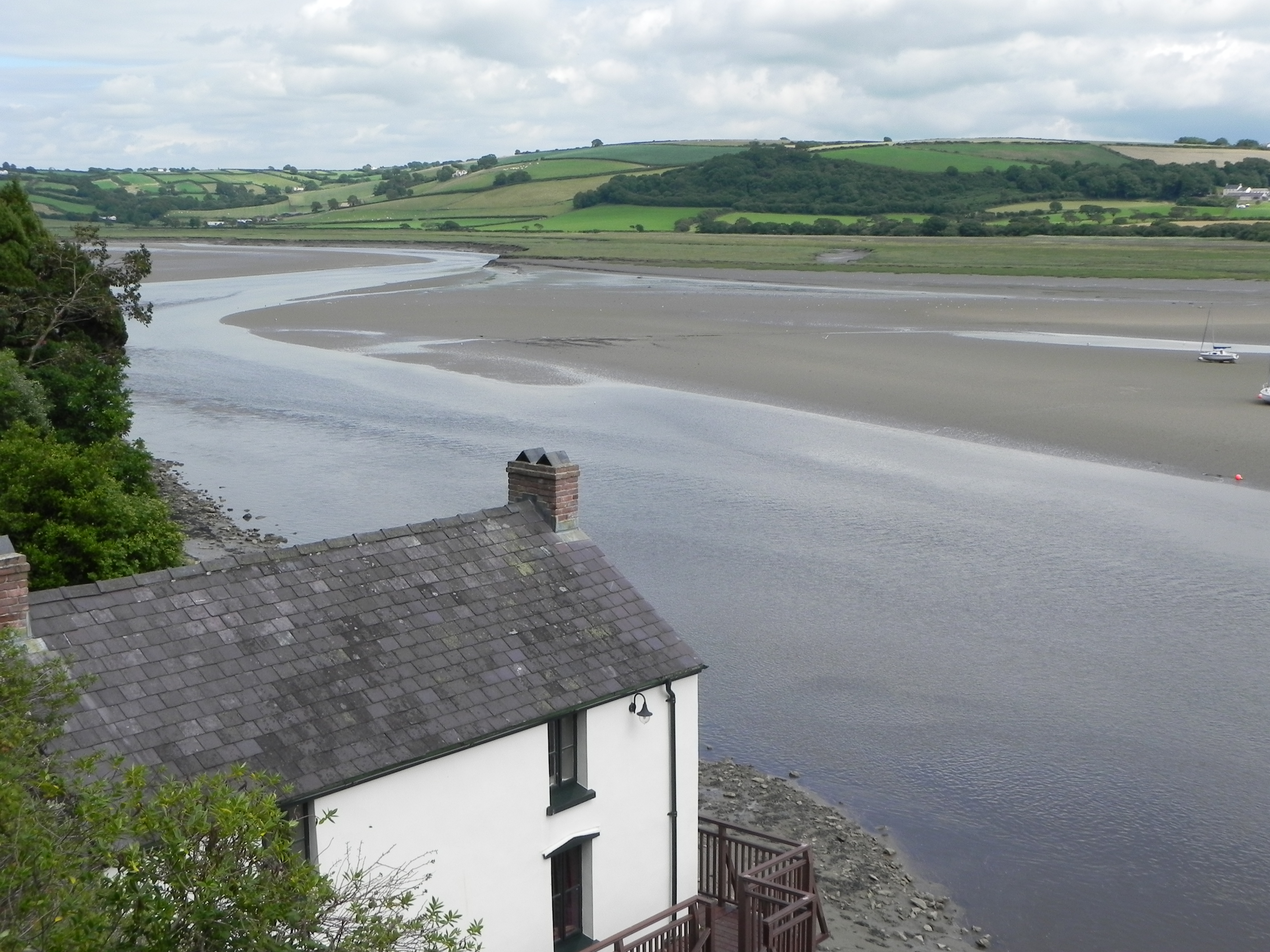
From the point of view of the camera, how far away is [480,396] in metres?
53.4

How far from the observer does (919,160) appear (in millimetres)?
175500

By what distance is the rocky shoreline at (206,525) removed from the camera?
100 feet

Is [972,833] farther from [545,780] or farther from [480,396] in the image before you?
[480,396]

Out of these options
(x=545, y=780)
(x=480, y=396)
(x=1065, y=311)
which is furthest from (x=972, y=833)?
(x=1065, y=311)

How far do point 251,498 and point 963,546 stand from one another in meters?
→ 19.7

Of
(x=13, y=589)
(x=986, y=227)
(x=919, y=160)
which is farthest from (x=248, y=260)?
(x=13, y=589)

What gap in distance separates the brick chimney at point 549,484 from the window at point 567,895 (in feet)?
12.0

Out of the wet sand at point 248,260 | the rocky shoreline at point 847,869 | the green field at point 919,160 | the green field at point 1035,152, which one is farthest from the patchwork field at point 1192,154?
the rocky shoreline at point 847,869

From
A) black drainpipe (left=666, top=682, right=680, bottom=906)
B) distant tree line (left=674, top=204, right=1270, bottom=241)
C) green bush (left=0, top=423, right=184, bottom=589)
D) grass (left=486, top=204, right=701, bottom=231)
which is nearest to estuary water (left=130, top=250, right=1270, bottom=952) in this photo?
black drainpipe (left=666, top=682, right=680, bottom=906)

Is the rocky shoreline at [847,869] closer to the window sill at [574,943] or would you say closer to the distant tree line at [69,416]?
the window sill at [574,943]

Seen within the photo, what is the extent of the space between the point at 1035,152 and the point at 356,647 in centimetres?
19052

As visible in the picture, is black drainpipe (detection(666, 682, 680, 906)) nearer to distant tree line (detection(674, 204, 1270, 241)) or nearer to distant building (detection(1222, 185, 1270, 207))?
distant tree line (detection(674, 204, 1270, 241))

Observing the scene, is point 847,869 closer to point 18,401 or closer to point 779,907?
point 779,907

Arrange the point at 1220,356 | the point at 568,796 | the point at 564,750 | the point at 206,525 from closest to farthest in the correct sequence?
1. the point at 568,796
2. the point at 564,750
3. the point at 206,525
4. the point at 1220,356
